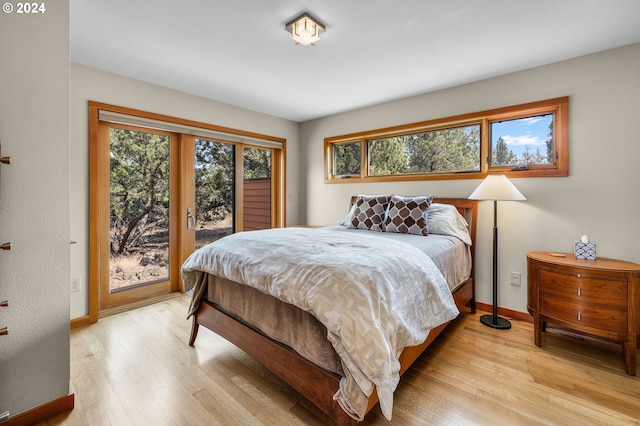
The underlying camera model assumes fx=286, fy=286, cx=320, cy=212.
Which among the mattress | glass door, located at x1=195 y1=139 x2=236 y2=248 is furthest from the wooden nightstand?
glass door, located at x1=195 y1=139 x2=236 y2=248

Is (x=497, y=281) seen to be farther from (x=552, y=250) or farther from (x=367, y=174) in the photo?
(x=367, y=174)

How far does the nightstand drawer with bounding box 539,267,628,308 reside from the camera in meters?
1.89

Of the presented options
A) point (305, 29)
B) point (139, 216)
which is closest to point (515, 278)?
point (305, 29)

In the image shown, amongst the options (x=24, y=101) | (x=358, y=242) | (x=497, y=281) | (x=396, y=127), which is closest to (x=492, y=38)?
(x=396, y=127)

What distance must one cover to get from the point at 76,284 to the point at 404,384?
286 cm

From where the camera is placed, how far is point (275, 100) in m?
3.52

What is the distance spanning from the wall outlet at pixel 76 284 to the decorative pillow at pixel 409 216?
2.91 metres

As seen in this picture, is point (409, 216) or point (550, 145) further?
point (409, 216)

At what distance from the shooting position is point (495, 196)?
2426mm

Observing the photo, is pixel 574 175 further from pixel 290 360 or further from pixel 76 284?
pixel 76 284

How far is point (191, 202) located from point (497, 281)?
3433mm

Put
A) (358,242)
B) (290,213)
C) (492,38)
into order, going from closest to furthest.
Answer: (358,242) → (492,38) → (290,213)

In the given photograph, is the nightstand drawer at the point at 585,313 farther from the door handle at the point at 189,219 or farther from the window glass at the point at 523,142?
the door handle at the point at 189,219

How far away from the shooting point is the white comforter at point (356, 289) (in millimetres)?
1205
